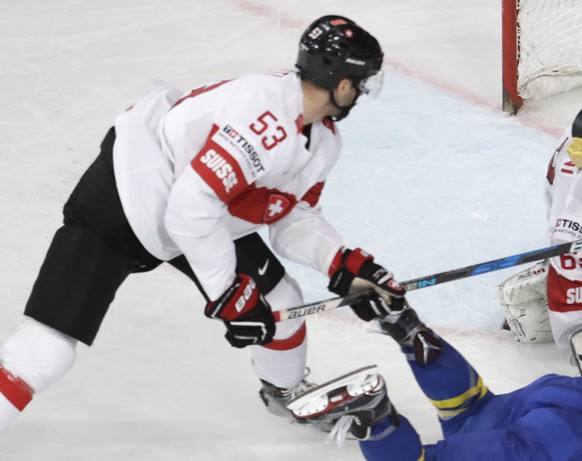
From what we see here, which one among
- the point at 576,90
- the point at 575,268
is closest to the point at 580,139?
the point at 575,268

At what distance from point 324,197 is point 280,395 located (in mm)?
1153

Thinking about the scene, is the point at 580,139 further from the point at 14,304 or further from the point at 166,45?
the point at 166,45

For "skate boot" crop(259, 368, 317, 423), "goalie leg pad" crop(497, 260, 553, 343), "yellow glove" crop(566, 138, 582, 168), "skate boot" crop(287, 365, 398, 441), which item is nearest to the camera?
"skate boot" crop(287, 365, 398, 441)

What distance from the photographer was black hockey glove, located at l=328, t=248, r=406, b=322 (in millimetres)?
2396

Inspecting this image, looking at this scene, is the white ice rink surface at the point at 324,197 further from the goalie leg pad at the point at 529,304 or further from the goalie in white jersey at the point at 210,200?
the goalie in white jersey at the point at 210,200

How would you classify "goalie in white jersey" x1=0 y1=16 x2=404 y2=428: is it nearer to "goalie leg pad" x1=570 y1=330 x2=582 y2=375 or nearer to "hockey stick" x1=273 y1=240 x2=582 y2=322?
"hockey stick" x1=273 y1=240 x2=582 y2=322

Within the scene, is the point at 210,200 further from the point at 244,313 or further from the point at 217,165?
the point at 244,313

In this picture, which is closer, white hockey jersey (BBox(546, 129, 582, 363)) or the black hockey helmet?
the black hockey helmet

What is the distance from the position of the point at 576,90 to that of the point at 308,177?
2.34m

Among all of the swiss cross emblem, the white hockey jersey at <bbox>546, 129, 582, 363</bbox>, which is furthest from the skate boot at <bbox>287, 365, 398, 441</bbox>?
the white hockey jersey at <bbox>546, 129, 582, 363</bbox>

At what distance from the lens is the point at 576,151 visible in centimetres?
248

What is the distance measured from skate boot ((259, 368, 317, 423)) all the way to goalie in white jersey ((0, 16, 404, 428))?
25 cm

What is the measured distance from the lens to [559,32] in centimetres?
438

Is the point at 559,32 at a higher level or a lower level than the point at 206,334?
higher
